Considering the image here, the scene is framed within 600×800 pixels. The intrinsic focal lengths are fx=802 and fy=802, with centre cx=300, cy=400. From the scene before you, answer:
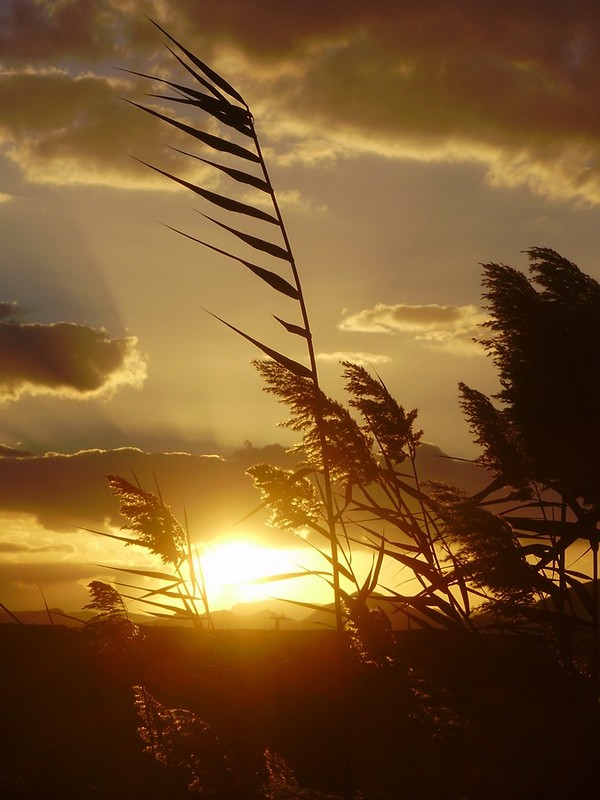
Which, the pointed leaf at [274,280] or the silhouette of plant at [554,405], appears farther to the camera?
the silhouette of plant at [554,405]

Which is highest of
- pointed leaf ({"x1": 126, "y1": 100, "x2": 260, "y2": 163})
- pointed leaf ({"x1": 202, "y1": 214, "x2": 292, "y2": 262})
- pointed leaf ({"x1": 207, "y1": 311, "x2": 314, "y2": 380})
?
pointed leaf ({"x1": 126, "y1": 100, "x2": 260, "y2": 163})

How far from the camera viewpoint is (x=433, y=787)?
253 cm

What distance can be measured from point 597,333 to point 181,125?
2474 millimetres

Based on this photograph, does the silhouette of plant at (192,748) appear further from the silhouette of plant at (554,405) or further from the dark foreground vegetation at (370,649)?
the silhouette of plant at (554,405)

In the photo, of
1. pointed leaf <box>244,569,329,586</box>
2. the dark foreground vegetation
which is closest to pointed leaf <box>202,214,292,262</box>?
the dark foreground vegetation

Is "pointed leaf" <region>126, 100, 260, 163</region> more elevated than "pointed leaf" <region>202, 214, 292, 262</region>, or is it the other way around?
"pointed leaf" <region>126, 100, 260, 163</region>

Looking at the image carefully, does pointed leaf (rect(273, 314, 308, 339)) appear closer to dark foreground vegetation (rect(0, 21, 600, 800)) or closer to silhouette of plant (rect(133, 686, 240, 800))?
dark foreground vegetation (rect(0, 21, 600, 800))

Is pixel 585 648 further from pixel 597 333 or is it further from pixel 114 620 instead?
pixel 114 620

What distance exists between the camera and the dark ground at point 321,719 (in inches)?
98.7

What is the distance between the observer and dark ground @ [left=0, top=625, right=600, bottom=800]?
2506mm

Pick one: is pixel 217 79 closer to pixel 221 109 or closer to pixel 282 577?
pixel 221 109

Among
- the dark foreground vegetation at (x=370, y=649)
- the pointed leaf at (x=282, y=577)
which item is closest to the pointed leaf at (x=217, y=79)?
the dark foreground vegetation at (x=370, y=649)

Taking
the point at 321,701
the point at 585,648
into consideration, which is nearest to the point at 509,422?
the point at 585,648

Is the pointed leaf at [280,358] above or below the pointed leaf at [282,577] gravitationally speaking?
above
